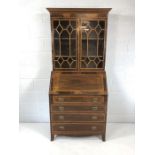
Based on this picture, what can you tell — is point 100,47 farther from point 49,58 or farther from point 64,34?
point 49,58

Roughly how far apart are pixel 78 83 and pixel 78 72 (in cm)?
19

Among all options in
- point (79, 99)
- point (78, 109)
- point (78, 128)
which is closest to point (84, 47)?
point (79, 99)

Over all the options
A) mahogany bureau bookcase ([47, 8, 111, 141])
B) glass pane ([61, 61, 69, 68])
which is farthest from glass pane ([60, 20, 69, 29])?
glass pane ([61, 61, 69, 68])

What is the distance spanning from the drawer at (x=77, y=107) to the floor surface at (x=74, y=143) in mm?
426

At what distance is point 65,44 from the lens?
3328 mm

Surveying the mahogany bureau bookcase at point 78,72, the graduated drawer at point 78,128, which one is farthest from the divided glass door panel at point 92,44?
the graduated drawer at point 78,128

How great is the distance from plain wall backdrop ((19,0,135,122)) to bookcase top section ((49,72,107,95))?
0.42 m

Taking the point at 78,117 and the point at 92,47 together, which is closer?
the point at 78,117

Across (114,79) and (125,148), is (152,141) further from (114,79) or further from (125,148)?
(114,79)

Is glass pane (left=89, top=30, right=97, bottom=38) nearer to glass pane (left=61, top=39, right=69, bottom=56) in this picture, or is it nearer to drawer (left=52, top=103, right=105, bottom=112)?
glass pane (left=61, top=39, right=69, bottom=56)

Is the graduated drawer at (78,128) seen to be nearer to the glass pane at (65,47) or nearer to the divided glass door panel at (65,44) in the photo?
the divided glass door panel at (65,44)

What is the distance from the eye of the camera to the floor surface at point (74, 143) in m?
2.94

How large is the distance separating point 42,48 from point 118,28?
1114 millimetres

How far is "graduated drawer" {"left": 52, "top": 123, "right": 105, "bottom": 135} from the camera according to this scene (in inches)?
125
